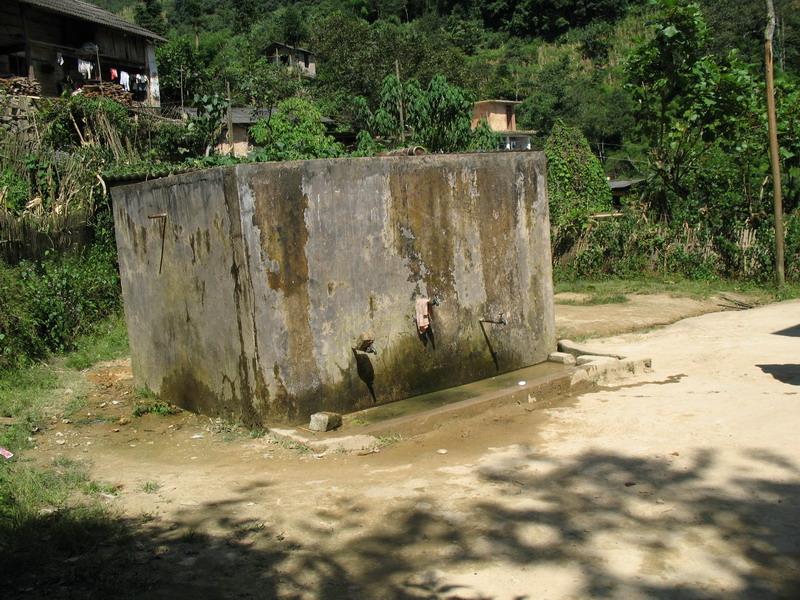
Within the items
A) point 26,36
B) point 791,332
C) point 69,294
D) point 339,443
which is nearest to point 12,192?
point 69,294

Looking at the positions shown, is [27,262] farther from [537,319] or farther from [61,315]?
[537,319]

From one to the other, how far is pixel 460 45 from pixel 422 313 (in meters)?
57.0

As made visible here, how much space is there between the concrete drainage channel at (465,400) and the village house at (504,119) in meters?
32.6

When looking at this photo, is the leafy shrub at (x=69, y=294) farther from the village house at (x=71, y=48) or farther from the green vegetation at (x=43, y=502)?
the village house at (x=71, y=48)

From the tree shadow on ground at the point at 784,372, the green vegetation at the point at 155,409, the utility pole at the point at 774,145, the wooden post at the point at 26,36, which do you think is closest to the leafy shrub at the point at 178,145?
the green vegetation at the point at 155,409

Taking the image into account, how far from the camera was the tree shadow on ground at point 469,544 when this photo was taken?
3.62m

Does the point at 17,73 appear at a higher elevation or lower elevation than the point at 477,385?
higher

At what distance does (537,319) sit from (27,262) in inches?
278

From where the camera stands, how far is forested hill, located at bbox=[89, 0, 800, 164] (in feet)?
117

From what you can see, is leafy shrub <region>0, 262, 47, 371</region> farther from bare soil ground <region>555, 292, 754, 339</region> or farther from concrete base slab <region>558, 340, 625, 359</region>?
bare soil ground <region>555, 292, 754, 339</region>

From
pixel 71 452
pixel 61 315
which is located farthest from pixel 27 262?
pixel 71 452

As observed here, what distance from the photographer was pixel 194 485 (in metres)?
5.23

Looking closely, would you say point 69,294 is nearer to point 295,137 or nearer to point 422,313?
point 422,313

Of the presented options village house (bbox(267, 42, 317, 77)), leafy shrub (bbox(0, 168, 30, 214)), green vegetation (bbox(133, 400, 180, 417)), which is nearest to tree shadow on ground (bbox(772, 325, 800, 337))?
green vegetation (bbox(133, 400, 180, 417))
